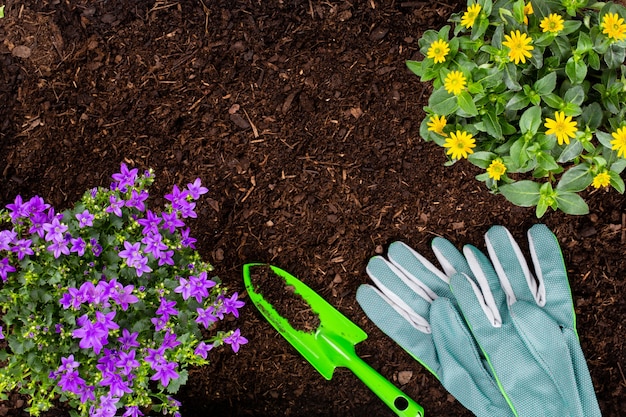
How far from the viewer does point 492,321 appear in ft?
6.40

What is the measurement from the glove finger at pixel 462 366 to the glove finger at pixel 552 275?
29 cm

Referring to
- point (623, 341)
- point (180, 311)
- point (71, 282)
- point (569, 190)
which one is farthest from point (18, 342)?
point (623, 341)

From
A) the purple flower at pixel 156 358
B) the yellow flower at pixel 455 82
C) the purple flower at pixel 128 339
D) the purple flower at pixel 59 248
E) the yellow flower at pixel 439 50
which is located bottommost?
the purple flower at pixel 156 358

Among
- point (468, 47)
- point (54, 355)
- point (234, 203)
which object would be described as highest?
point (468, 47)

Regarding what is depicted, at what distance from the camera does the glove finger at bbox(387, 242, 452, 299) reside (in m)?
2.02

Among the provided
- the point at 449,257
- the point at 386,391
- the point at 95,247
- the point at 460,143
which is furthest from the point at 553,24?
the point at 386,391

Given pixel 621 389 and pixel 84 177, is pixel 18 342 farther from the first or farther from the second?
pixel 621 389

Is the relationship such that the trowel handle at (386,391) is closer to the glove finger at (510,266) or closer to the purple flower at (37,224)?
the glove finger at (510,266)

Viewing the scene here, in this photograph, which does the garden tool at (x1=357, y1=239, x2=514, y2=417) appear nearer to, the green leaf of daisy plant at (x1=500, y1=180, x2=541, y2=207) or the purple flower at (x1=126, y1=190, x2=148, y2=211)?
the green leaf of daisy plant at (x1=500, y1=180, x2=541, y2=207)

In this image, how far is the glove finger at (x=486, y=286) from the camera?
196 cm

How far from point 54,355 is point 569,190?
1.28 m

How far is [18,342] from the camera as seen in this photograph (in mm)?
1361

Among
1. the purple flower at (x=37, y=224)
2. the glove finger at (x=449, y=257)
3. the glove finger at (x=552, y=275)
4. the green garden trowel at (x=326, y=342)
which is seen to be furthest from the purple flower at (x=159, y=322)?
the glove finger at (x=552, y=275)

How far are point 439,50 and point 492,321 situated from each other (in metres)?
0.99
